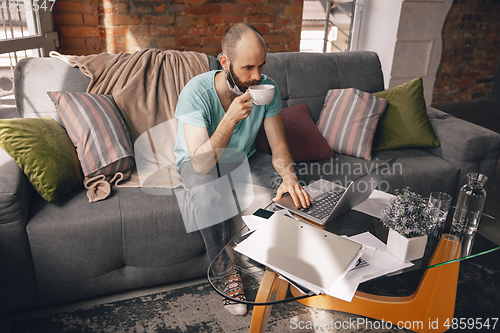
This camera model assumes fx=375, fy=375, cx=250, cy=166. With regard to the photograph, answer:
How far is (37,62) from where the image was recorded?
1.79m

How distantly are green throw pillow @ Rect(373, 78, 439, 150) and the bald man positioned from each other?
0.76 metres

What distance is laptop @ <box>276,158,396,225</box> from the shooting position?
1193 millimetres

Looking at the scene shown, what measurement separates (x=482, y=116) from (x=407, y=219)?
3929 mm

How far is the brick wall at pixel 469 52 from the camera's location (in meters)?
4.24

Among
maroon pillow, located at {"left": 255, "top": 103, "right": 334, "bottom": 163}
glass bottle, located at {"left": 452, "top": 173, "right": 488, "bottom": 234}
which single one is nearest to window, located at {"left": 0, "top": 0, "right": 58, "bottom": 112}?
maroon pillow, located at {"left": 255, "top": 103, "right": 334, "bottom": 163}

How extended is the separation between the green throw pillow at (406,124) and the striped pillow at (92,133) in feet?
4.62

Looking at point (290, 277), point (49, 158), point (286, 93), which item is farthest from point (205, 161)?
point (286, 93)

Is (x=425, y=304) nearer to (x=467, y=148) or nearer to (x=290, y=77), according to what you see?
(x=467, y=148)

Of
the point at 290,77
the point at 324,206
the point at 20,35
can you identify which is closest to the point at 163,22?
the point at 20,35

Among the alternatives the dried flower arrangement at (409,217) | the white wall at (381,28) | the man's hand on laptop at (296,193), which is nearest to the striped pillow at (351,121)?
the man's hand on laptop at (296,193)

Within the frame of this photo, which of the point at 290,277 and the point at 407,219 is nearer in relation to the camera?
the point at 290,277

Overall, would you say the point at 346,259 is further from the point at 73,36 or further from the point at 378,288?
the point at 73,36

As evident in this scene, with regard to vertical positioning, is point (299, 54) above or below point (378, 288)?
above

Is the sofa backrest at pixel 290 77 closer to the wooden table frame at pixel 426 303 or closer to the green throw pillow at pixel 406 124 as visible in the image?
the green throw pillow at pixel 406 124
